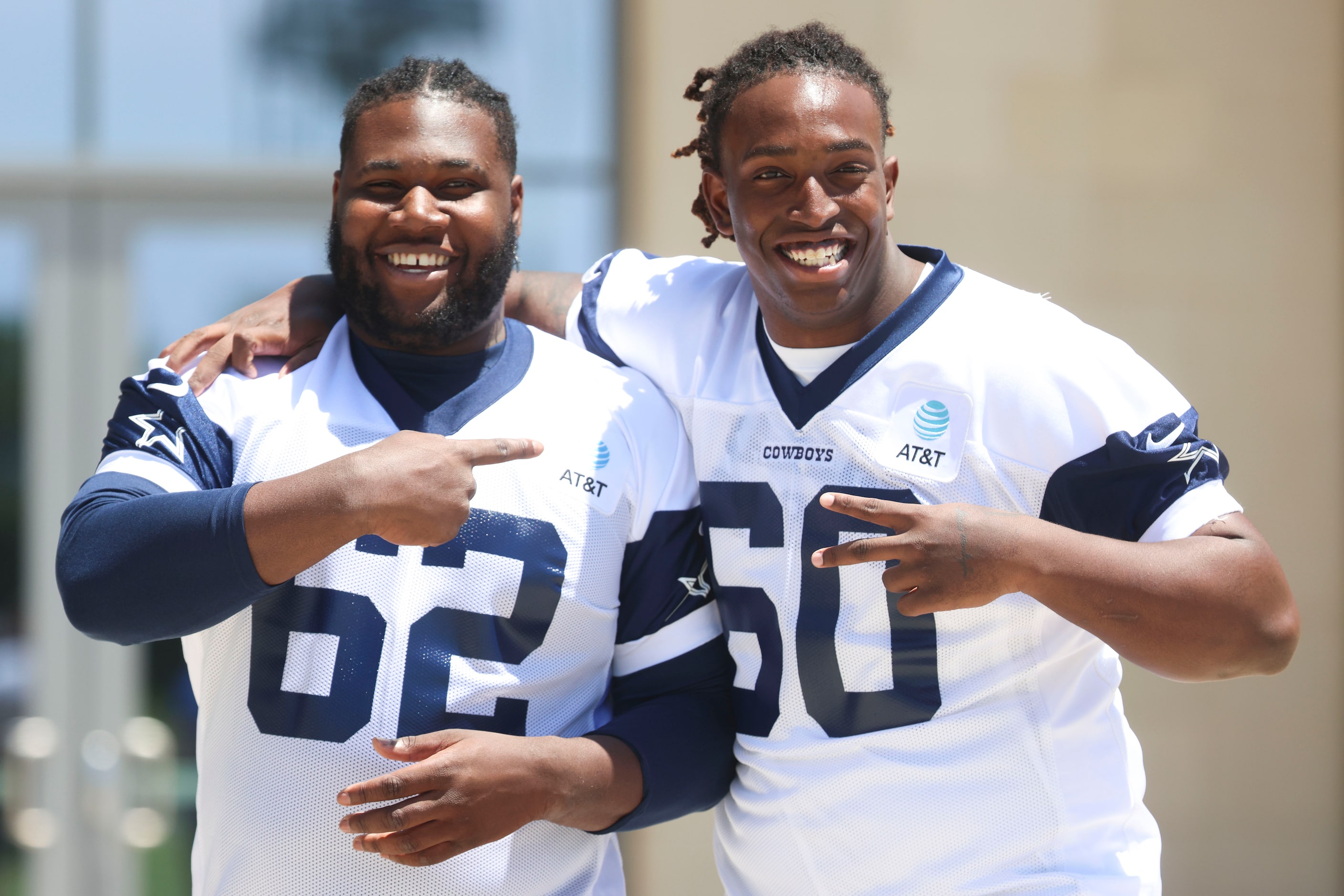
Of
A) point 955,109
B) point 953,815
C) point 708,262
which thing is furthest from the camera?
point 955,109

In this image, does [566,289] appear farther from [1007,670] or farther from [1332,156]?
[1332,156]

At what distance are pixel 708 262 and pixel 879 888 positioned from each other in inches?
38.1

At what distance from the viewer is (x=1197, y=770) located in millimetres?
3117

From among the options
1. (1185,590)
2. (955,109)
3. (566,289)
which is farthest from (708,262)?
(955,109)

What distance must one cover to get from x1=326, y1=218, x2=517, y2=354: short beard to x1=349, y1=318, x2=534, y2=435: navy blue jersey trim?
0.16 ft

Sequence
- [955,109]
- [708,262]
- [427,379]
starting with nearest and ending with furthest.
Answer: [427,379] < [708,262] < [955,109]

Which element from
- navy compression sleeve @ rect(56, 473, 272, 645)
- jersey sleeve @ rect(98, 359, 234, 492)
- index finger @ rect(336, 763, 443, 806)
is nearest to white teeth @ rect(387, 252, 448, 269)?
jersey sleeve @ rect(98, 359, 234, 492)

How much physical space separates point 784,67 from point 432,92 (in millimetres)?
521

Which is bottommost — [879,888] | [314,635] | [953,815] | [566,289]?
[879,888]

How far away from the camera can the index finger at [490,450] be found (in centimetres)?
141

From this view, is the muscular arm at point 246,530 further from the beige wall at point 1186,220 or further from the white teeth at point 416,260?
the beige wall at point 1186,220

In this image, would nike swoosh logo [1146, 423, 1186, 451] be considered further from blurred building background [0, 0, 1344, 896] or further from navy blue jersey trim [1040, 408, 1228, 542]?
blurred building background [0, 0, 1344, 896]

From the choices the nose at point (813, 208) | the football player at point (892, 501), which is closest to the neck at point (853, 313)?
the football player at point (892, 501)

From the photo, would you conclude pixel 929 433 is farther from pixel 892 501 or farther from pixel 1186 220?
pixel 1186 220
